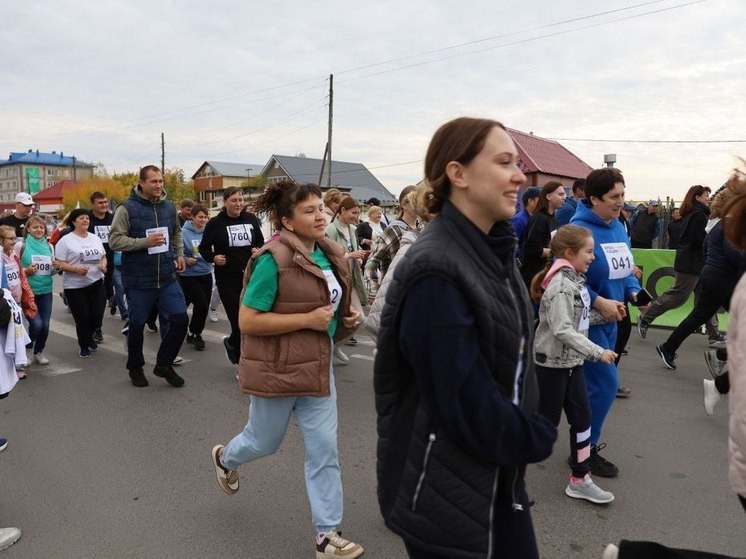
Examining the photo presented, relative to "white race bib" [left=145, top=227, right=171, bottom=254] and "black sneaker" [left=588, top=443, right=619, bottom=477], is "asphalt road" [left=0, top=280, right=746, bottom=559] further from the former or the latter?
"white race bib" [left=145, top=227, right=171, bottom=254]

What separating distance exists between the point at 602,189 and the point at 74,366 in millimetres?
5941

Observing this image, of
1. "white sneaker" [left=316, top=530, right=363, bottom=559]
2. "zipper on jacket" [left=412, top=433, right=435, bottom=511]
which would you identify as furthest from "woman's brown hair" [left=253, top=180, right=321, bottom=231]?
"zipper on jacket" [left=412, top=433, right=435, bottom=511]

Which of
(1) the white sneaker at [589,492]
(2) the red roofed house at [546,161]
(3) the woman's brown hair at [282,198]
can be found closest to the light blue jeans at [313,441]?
(3) the woman's brown hair at [282,198]

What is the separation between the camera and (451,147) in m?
1.65

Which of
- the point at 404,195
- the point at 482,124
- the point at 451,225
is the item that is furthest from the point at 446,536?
Result: the point at 404,195

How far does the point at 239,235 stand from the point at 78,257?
221 centimetres

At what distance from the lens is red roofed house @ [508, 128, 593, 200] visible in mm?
24234

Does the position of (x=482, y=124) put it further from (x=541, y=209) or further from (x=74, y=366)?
(x=74, y=366)

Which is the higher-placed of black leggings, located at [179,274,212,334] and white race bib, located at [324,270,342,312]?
white race bib, located at [324,270,342,312]

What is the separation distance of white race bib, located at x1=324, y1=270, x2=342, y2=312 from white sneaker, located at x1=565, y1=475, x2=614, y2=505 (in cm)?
176

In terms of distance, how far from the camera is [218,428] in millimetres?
4633

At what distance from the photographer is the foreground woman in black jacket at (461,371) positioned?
1.46 meters

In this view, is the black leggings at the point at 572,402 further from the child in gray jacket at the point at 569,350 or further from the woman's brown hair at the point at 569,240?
the woman's brown hair at the point at 569,240

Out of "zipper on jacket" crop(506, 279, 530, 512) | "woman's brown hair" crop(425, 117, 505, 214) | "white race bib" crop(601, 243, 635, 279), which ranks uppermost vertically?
"woman's brown hair" crop(425, 117, 505, 214)
